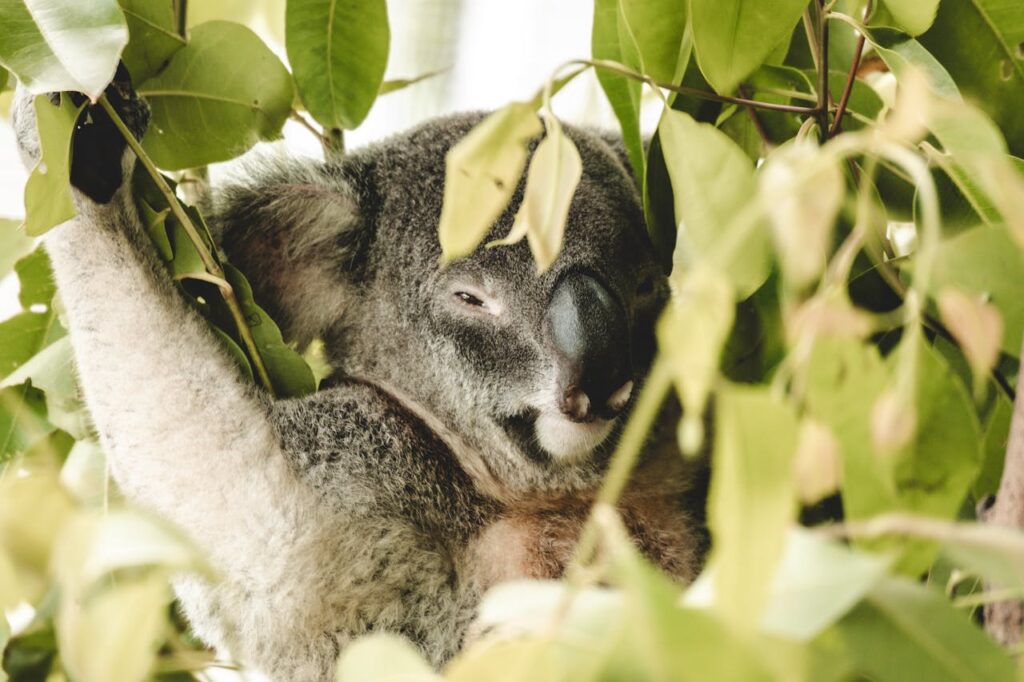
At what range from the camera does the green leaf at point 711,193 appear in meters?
0.88

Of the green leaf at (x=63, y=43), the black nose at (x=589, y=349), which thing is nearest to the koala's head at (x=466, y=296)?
the black nose at (x=589, y=349)

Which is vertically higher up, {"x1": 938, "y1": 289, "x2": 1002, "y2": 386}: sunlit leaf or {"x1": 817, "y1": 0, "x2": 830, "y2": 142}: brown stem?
{"x1": 938, "y1": 289, "x2": 1002, "y2": 386}: sunlit leaf

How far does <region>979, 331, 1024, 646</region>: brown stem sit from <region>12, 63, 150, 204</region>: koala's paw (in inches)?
48.1

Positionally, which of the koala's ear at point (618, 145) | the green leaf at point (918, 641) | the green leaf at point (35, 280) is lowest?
the green leaf at point (35, 280)

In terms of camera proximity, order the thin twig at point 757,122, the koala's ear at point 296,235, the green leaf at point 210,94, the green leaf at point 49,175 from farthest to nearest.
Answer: the koala's ear at point 296,235
the green leaf at point 210,94
the thin twig at point 757,122
the green leaf at point 49,175

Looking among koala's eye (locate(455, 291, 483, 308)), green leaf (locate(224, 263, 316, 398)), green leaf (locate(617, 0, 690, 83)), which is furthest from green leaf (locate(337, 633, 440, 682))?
koala's eye (locate(455, 291, 483, 308))

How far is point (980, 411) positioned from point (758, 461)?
0.76m

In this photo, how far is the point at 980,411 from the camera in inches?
45.5

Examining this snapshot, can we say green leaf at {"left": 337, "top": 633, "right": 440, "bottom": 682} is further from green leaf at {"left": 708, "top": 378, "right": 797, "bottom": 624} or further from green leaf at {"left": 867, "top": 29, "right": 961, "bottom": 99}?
green leaf at {"left": 867, "top": 29, "right": 961, "bottom": 99}

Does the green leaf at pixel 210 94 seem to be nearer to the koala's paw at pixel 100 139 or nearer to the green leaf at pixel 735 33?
the koala's paw at pixel 100 139

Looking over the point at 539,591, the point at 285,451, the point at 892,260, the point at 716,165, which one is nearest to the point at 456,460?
the point at 285,451

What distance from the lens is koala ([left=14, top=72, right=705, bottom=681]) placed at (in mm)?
1602

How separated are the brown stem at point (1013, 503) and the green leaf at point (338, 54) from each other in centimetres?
121

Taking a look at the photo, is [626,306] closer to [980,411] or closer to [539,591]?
[980,411]
